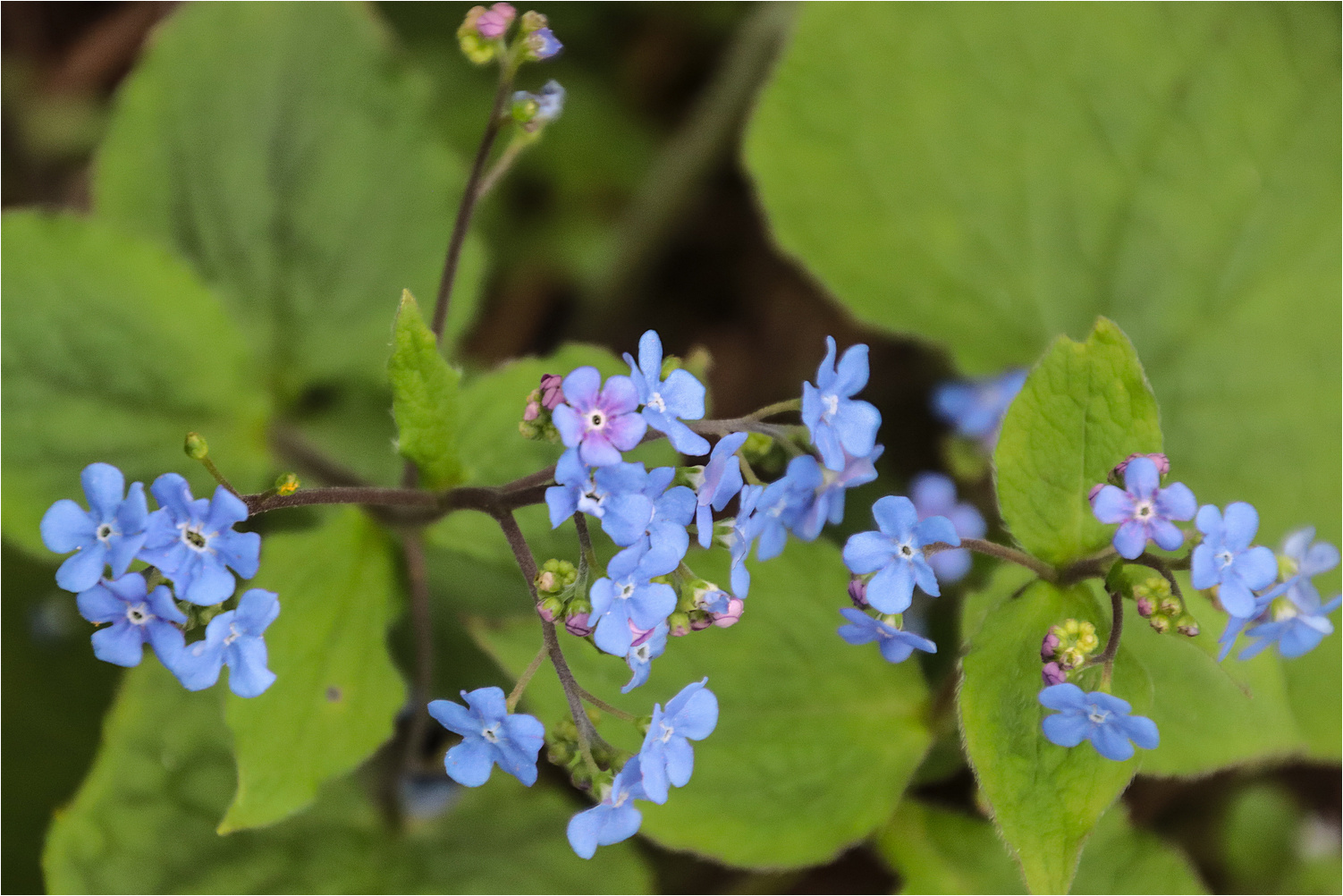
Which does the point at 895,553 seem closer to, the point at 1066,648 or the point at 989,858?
the point at 1066,648

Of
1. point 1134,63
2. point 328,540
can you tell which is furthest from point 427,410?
point 1134,63

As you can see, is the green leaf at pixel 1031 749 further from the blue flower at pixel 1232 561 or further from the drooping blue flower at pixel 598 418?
the drooping blue flower at pixel 598 418

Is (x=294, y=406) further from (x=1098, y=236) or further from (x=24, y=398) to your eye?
(x=1098, y=236)

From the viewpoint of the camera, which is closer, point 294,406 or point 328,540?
point 328,540

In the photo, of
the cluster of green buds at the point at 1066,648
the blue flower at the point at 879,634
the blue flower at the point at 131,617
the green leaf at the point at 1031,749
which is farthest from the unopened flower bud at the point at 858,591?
the blue flower at the point at 131,617

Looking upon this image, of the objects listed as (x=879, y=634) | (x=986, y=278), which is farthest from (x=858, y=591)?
(x=986, y=278)

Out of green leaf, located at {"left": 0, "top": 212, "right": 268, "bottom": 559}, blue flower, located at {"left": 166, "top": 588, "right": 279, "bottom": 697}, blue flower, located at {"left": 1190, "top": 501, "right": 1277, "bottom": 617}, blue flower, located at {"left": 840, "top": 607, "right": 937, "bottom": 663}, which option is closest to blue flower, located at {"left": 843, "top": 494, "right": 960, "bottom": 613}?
blue flower, located at {"left": 840, "top": 607, "right": 937, "bottom": 663}
